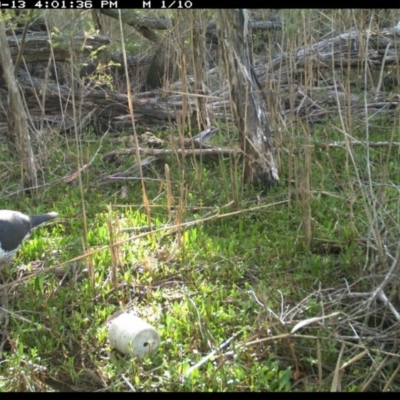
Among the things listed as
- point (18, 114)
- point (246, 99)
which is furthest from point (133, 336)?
point (18, 114)

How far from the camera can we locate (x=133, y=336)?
2.97 m

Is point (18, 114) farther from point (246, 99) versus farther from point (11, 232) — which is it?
point (246, 99)

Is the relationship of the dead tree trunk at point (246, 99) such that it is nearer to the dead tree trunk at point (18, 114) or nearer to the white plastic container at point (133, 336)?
the dead tree trunk at point (18, 114)

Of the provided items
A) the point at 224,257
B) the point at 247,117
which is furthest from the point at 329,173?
the point at 224,257

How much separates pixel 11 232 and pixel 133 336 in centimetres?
123

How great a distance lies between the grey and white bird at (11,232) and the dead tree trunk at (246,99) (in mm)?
1850

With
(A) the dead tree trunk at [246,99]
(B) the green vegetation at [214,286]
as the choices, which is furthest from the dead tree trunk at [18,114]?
(A) the dead tree trunk at [246,99]

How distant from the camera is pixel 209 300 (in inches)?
138

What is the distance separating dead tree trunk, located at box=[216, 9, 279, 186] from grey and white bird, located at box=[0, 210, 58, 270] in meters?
1.85

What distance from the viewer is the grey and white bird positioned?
371cm

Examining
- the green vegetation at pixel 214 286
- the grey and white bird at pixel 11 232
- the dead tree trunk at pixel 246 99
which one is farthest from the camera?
the dead tree trunk at pixel 246 99

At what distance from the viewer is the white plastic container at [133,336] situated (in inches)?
118

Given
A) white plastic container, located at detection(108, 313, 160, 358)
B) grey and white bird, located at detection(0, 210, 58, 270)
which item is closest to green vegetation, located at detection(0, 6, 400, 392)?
white plastic container, located at detection(108, 313, 160, 358)

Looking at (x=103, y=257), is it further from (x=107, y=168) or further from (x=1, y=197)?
(x=107, y=168)
